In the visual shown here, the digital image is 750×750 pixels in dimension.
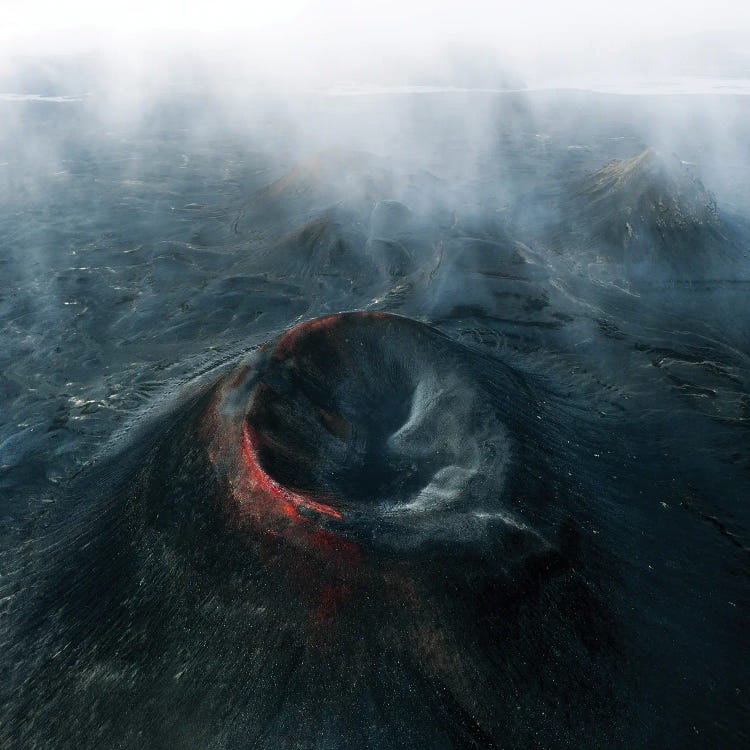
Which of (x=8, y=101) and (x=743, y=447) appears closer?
(x=743, y=447)

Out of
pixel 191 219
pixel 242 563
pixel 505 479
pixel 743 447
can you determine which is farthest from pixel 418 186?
pixel 242 563

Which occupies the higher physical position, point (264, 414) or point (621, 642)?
point (264, 414)

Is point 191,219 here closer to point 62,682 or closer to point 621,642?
point 62,682

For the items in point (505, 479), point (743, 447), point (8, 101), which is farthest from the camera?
point (8, 101)

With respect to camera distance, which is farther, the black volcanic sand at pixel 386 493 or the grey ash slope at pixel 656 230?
the grey ash slope at pixel 656 230

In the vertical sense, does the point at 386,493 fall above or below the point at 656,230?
above

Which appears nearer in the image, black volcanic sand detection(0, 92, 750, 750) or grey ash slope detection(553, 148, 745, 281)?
black volcanic sand detection(0, 92, 750, 750)

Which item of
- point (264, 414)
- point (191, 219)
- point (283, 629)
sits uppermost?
point (264, 414)

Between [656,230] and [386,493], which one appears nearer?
[386,493]
